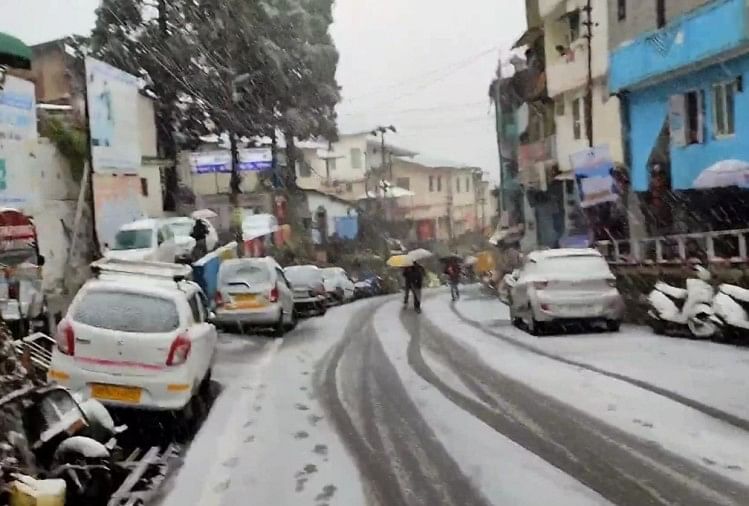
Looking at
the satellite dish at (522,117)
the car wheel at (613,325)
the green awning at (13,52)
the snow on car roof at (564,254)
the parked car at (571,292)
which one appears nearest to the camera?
the green awning at (13,52)

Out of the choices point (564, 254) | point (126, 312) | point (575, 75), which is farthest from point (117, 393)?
point (575, 75)

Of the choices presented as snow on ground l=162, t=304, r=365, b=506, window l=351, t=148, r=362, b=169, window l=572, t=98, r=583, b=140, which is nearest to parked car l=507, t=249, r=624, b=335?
snow on ground l=162, t=304, r=365, b=506

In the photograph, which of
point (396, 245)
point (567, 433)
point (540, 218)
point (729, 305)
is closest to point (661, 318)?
point (729, 305)

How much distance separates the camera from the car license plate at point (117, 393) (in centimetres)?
915

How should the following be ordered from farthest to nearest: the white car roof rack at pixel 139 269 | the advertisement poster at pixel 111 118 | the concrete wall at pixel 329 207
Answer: the concrete wall at pixel 329 207 → the advertisement poster at pixel 111 118 → the white car roof rack at pixel 139 269

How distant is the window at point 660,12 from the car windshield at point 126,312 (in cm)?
1596

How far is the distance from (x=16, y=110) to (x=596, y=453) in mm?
14353

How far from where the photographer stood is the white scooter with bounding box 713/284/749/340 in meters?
13.1

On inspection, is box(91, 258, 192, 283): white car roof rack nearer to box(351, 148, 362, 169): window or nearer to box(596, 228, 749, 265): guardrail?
box(596, 228, 749, 265): guardrail

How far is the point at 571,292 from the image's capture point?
15.9 meters

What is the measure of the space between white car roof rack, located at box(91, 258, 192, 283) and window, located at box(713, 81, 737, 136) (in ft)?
40.5

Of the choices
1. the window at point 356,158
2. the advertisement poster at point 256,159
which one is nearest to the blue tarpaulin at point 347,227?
the advertisement poster at point 256,159

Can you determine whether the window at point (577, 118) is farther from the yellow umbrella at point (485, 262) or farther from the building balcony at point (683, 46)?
the yellow umbrella at point (485, 262)

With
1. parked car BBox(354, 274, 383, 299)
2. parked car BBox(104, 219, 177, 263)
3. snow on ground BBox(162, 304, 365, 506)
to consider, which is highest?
parked car BBox(104, 219, 177, 263)
